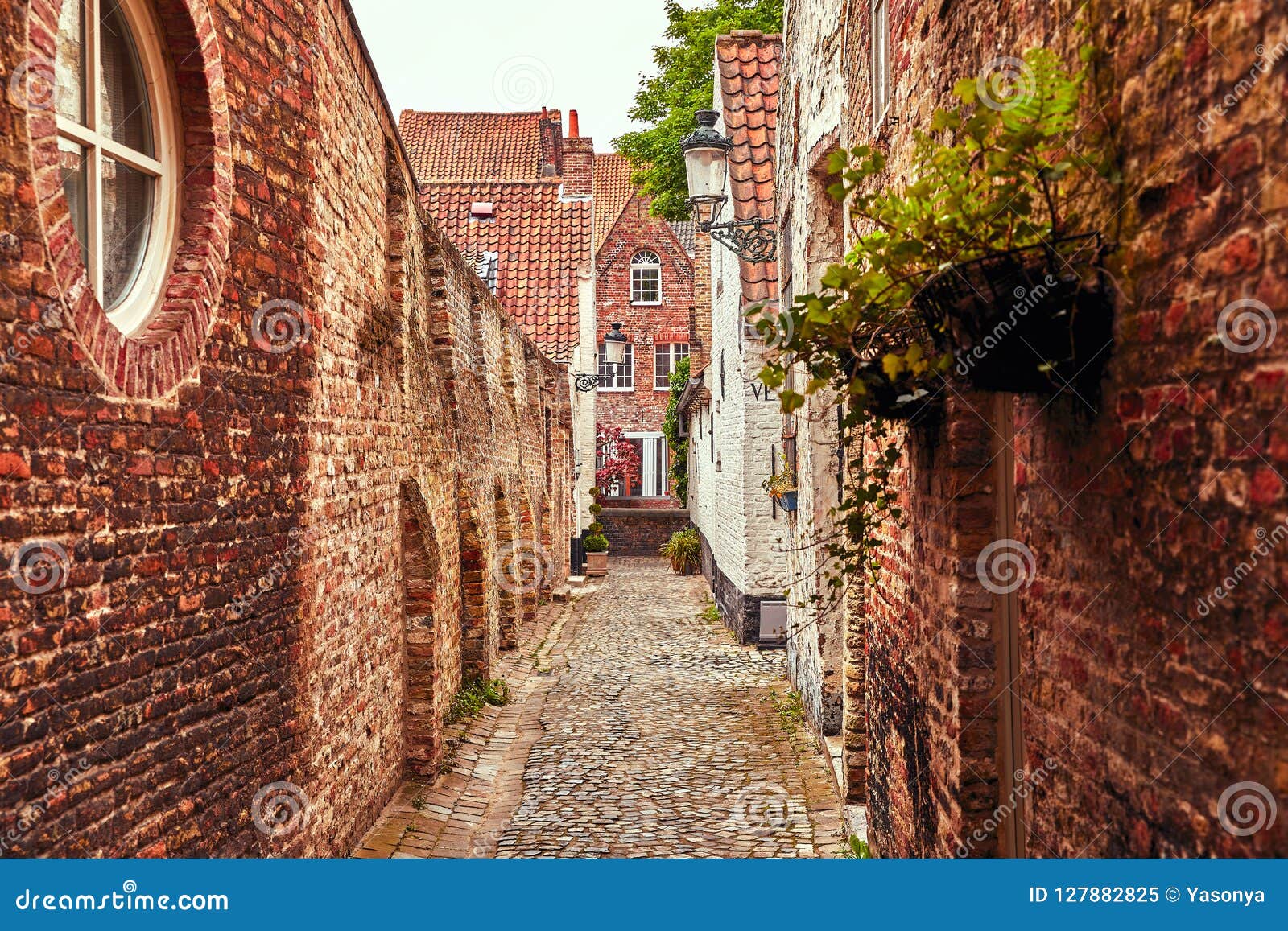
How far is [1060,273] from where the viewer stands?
2.64 meters

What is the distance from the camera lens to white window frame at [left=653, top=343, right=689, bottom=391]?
39094 millimetres

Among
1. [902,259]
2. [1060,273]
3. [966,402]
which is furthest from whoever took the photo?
[966,402]

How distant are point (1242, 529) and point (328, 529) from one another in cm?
476

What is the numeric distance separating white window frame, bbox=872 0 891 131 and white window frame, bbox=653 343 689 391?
Result: 1294 inches

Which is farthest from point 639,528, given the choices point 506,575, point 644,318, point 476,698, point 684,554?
point 476,698

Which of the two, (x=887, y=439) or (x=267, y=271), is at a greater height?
(x=267, y=271)

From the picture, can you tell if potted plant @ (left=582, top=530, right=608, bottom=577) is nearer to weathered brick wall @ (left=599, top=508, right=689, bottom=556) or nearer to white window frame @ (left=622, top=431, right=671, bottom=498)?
weathered brick wall @ (left=599, top=508, right=689, bottom=556)

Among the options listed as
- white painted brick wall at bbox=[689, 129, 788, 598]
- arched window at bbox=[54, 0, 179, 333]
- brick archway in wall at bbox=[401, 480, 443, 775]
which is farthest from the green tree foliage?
arched window at bbox=[54, 0, 179, 333]

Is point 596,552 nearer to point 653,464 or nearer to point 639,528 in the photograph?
point 639,528

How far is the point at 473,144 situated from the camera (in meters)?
33.2

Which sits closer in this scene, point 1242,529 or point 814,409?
point 1242,529

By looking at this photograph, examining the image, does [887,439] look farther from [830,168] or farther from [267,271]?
[267,271]

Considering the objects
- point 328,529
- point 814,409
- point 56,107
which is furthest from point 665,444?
point 56,107

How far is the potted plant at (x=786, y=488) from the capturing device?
456 inches
